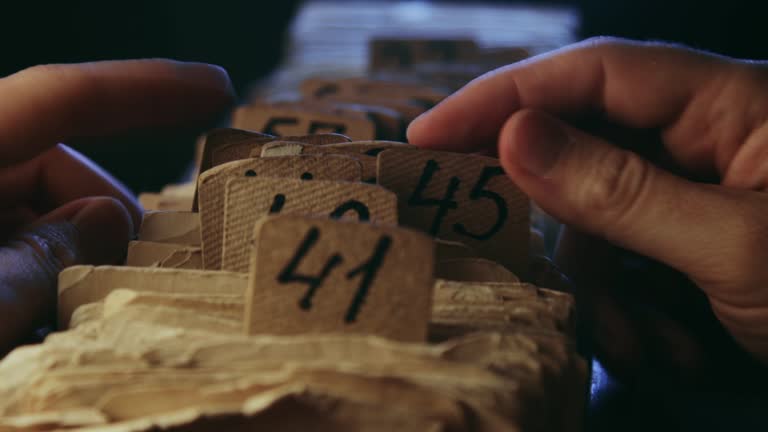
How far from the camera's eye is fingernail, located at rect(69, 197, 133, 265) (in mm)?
951

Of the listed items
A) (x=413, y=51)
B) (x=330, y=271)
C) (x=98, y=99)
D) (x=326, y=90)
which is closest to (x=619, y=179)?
(x=330, y=271)

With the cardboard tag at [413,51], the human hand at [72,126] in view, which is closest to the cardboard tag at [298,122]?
the human hand at [72,126]

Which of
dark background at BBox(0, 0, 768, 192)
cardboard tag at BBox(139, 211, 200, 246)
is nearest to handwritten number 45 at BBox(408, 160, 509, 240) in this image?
cardboard tag at BBox(139, 211, 200, 246)

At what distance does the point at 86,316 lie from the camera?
63 centimetres

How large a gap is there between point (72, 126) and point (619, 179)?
632 mm

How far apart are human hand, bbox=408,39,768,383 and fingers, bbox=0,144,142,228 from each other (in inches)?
22.5

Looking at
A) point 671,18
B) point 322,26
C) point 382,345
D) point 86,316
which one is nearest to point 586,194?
point 382,345

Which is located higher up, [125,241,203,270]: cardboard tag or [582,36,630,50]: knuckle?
[582,36,630,50]: knuckle

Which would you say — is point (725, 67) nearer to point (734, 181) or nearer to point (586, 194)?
point (734, 181)

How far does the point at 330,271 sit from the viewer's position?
55 cm

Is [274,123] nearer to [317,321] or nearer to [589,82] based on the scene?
[589,82]

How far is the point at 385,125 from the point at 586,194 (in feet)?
1.53

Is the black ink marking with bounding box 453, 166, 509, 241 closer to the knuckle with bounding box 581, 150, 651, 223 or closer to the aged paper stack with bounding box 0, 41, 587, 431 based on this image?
the aged paper stack with bounding box 0, 41, 587, 431

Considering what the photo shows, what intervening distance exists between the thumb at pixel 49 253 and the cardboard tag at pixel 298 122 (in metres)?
0.25
